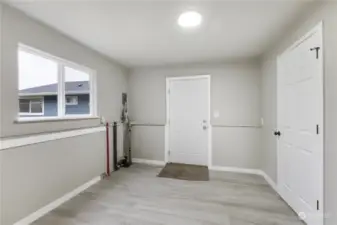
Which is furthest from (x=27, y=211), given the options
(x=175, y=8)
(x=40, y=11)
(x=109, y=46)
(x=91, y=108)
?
(x=175, y=8)

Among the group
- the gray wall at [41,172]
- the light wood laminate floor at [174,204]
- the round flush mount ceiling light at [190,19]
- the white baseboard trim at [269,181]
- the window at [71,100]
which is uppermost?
the round flush mount ceiling light at [190,19]

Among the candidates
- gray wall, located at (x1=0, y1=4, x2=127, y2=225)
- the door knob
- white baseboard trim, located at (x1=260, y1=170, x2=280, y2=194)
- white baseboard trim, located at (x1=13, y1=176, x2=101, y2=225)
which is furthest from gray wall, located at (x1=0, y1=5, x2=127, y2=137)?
white baseboard trim, located at (x1=260, y1=170, x2=280, y2=194)

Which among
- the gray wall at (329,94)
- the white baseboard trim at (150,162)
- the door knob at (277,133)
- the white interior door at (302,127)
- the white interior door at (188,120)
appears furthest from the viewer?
the white baseboard trim at (150,162)

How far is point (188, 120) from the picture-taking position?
4.75 m

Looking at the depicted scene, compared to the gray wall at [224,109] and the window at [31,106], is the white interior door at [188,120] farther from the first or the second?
the window at [31,106]

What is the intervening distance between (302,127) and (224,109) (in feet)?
7.03

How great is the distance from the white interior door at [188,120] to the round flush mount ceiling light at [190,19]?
2192 mm

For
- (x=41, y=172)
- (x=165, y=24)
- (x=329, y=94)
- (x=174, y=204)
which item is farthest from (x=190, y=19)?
(x=41, y=172)

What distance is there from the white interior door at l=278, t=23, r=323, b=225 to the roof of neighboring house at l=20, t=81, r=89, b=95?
309 cm

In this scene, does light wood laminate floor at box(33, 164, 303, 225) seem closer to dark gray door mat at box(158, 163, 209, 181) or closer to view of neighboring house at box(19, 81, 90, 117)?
dark gray door mat at box(158, 163, 209, 181)

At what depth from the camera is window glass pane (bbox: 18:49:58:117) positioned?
2367mm

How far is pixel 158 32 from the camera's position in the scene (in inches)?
108

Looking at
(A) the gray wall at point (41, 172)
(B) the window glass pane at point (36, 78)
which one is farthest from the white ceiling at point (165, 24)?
(A) the gray wall at point (41, 172)

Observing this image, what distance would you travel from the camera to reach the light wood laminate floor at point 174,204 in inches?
93.5
